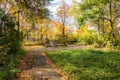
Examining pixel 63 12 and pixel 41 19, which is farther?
pixel 63 12

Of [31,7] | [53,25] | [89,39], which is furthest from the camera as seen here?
[53,25]

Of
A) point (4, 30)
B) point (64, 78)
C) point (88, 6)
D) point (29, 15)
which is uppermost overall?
point (88, 6)

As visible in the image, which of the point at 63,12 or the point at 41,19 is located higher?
the point at 63,12

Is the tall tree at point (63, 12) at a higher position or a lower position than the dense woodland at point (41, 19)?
higher

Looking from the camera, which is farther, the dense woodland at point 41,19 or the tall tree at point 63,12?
the tall tree at point 63,12

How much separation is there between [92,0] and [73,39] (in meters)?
21.7

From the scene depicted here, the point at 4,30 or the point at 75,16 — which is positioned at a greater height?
the point at 75,16

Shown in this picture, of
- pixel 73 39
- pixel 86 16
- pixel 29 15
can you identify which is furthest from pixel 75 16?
pixel 73 39

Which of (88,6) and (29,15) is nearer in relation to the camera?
(29,15)

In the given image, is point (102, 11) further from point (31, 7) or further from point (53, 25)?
point (53, 25)

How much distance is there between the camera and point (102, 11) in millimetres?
29844

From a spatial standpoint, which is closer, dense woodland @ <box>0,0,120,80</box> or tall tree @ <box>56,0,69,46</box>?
dense woodland @ <box>0,0,120,80</box>

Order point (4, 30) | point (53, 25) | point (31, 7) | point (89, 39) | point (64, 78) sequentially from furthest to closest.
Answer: point (53, 25) → point (89, 39) → point (31, 7) → point (4, 30) → point (64, 78)

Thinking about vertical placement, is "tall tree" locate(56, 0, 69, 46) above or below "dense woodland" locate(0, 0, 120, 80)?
above
